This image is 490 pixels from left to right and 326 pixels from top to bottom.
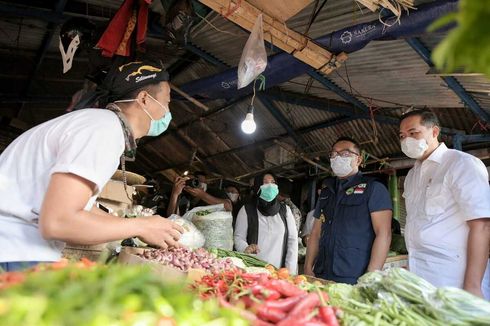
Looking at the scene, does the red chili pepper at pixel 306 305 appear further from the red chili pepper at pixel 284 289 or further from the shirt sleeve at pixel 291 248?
the shirt sleeve at pixel 291 248

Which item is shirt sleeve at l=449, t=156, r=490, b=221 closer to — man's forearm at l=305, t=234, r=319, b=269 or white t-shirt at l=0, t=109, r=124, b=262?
man's forearm at l=305, t=234, r=319, b=269

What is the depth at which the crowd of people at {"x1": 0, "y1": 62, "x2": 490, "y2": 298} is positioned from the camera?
1.79 metres

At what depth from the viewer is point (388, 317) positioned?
184cm

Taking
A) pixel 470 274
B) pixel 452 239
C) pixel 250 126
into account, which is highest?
pixel 250 126

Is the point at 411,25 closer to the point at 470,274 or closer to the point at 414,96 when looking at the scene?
the point at 470,274

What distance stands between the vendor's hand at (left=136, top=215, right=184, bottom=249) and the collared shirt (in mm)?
2133

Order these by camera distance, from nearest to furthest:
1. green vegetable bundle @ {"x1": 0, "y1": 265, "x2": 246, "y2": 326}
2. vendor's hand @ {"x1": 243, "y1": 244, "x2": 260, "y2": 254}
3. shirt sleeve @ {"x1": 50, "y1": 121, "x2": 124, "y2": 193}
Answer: green vegetable bundle @ {"x1": 0, "y1": 265, "x2": 246, "y2": 326} → shirt sleeve @ {"x1": 50, "y1": 121, "x2": 124, "y2": 193} → vendor's hand @ {"x1": 243, "y1": 244, "x2": 260, "y2": 254}

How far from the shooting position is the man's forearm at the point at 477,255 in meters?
3.00

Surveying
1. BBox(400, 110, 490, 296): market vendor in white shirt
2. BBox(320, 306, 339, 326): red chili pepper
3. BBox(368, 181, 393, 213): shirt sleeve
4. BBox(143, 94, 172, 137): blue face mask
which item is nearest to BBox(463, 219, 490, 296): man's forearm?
BBox(400, 110, 490, 296): market vendor in white shirt

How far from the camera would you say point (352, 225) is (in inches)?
152

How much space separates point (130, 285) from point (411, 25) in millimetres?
3409

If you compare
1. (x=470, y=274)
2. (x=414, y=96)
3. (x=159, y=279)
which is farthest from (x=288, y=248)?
(x=159, y=279)

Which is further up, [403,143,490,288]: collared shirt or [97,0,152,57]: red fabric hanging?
[97,0,152,57]: red fabric hanging

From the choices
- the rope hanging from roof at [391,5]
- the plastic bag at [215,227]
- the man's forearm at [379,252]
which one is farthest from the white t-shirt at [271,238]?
the rope hanging from roof at [391,5]
